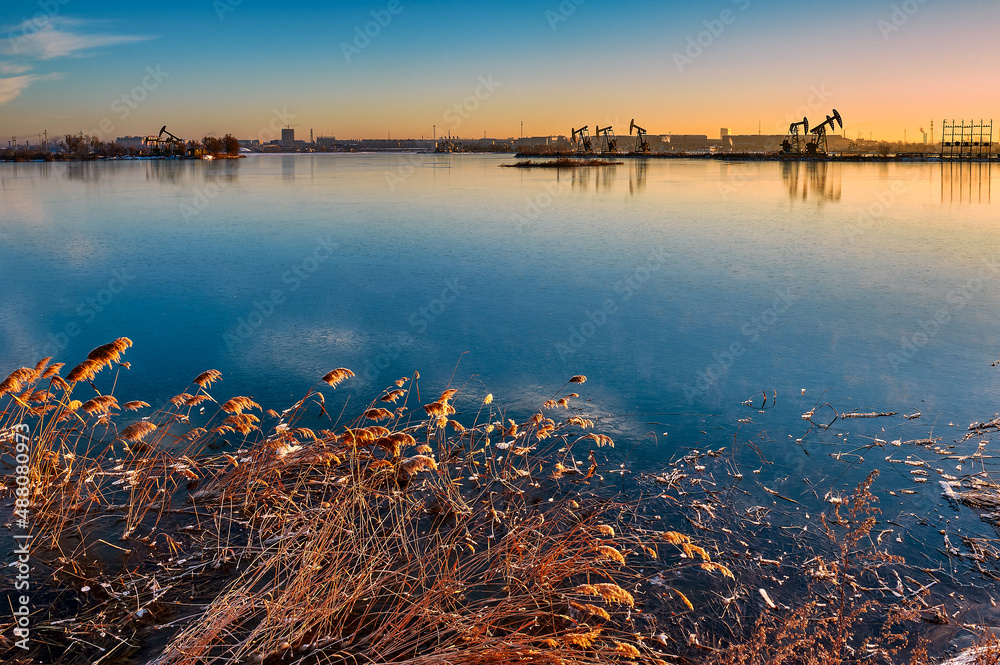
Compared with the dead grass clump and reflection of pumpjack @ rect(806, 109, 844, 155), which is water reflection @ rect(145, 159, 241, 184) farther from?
reflection of pumpjack @ rect(806, 109, 844, 155)

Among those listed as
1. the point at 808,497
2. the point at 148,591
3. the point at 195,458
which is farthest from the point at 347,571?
the point at 808,497

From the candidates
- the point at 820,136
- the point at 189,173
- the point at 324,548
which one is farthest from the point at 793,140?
the point at 324,548

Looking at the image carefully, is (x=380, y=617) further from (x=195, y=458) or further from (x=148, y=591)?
(x=195, y=458)

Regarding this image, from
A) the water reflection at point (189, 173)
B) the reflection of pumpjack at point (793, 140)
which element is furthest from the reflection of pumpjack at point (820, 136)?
the water reflection at point (189, 173)

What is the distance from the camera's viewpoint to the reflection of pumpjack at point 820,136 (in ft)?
193

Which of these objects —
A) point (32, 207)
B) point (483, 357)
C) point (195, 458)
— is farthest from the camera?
point (32, 207)

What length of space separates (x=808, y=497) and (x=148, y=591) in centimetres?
359

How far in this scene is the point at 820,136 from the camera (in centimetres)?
6600

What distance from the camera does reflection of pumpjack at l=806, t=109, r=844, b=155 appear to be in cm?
5872

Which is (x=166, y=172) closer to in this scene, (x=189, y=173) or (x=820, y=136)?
(x=189, y=173)

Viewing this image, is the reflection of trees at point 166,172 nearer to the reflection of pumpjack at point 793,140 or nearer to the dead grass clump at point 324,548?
the dead grass clump at point 324,548

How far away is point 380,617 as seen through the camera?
293cm

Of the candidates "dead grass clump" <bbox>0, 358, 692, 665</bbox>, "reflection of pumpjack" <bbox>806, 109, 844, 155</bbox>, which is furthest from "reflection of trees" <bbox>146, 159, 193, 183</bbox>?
"reflection of pumpjack" <bbox>806, 109, 844, 155</bbox>

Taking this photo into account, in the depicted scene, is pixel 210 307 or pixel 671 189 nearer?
pixel 210 307
